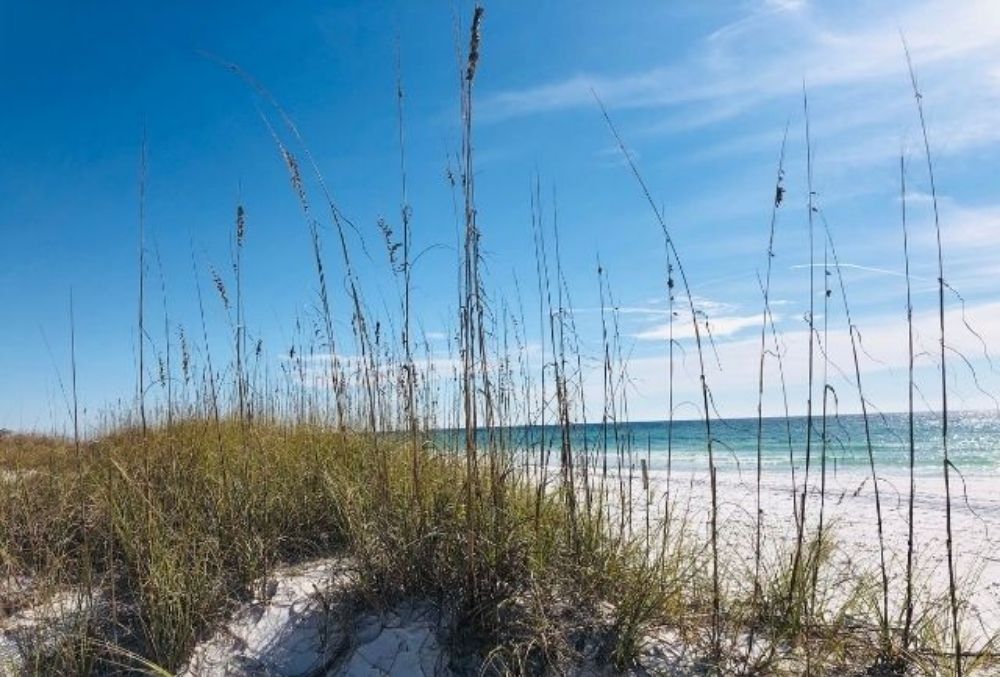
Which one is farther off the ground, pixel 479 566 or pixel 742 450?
pixel 479 566

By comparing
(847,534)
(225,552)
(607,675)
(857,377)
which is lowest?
(847,534)

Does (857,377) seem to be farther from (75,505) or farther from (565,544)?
(75,505)

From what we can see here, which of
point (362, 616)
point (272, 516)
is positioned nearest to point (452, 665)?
point (362, 616)

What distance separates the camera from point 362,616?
104 inches

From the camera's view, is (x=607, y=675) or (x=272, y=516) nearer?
(x=607, y=675)

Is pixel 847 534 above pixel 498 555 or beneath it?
beneath

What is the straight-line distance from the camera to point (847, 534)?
5.68 meters

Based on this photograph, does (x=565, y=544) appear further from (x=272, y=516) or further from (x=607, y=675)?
(x=272, y=516)

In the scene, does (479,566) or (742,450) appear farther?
(742,450)

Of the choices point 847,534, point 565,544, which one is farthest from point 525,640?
point 847,534

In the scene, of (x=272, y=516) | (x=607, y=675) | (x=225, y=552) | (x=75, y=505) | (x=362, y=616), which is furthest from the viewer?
(x=75, y=505)

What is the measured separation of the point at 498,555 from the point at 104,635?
56.7 inches

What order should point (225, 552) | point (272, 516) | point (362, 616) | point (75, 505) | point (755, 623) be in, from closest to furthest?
1. point (755, 623)
2. point (362, 616)
3. point (225, 552)
4. point (272, 516)
5. point (75, 505)

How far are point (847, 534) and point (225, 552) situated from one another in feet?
16.1
